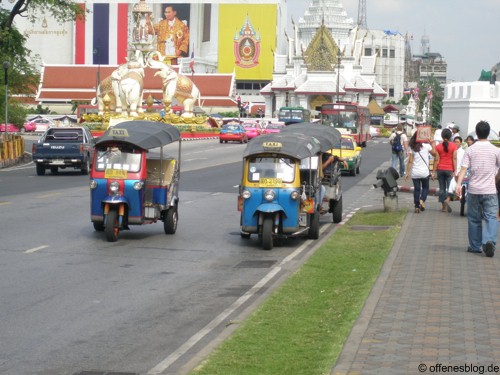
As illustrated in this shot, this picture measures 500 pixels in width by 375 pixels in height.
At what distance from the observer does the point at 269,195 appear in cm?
1822

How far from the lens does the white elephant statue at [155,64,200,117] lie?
84.7 meters

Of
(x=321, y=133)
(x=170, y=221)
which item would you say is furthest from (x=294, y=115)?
(x=170, y=221)

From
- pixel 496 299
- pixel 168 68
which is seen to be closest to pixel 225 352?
pixel 496 299

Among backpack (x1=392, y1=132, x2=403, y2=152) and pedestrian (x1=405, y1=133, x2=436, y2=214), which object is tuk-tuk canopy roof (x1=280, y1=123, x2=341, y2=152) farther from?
backpack (x1=392, y1=132, x2=403, y2=152)

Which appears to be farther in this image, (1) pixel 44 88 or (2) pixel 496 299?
(1) pixel 44 88

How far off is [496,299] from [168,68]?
74.8m

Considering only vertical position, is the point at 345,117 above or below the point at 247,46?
below

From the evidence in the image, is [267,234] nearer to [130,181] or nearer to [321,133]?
[130,181]

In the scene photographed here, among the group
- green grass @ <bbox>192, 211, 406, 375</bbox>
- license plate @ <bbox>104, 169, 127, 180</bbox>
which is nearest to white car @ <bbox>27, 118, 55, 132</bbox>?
license plate @ <bbox>104, 169, 127, 180</bbox>

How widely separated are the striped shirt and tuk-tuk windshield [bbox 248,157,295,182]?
3946 mm

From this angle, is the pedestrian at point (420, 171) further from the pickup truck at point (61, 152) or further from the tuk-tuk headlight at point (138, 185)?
the pickup truck at point (61, 152)

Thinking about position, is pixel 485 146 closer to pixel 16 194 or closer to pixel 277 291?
pixel 277 291

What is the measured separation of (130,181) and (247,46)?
5029 inches

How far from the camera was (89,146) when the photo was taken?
39812mm
